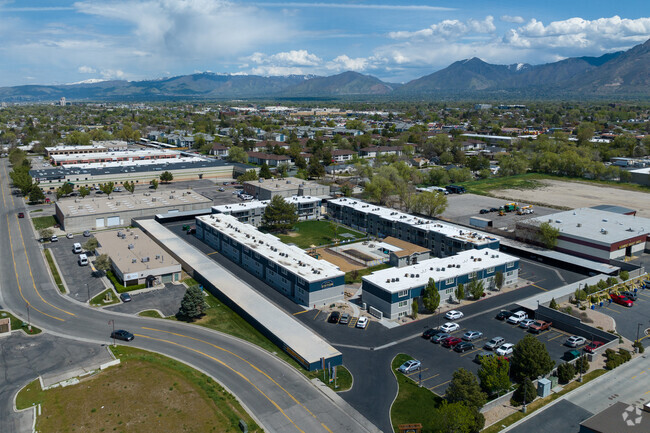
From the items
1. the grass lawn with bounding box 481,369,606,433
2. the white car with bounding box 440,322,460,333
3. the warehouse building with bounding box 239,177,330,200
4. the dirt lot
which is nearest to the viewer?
the grass lawn with bounding box 481,369,606,433

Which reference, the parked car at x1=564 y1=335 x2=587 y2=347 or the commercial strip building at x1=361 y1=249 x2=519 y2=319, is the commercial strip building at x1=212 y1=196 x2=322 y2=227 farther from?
the parked car at x1=564 y1=335 x2=587 y2=347

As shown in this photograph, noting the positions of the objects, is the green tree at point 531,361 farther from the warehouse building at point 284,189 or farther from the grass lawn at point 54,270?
the warehouse building at point 284,189

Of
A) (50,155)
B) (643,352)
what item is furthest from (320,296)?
(50,155)

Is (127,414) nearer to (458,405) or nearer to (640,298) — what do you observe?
(458,405)

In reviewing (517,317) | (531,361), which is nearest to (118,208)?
(517,317)

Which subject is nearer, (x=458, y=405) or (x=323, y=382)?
(x=458, y=405)

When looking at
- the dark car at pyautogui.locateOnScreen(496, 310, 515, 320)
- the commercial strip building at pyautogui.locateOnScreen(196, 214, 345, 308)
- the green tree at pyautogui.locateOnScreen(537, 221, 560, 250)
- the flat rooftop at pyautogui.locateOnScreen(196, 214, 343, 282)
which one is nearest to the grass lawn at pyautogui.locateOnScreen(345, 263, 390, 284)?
the flat rooftop at pyautogui.locateOnScreen(196, 214, 343, 282)

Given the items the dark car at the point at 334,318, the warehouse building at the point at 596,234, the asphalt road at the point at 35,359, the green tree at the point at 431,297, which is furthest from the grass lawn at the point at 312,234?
the asphalt road at the point at 35,359

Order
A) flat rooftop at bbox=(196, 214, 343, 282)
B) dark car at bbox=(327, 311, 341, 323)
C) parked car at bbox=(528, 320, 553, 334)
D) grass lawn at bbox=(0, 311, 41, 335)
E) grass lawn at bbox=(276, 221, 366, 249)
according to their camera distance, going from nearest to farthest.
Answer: grass lawn at bbox=(0, 311, 41, 335), parked car at bbox=(528, 320, 553, 334), dark car at bbox=(327, 311, 341, 323), flat rooftop at bbox=(196, 214, 343, 282), grass lawn at bbox=(276, 221, 366, 249)
